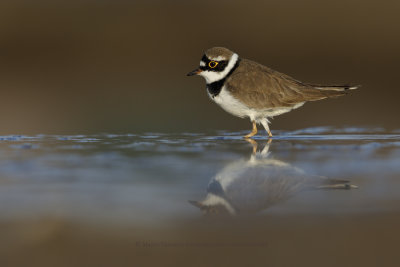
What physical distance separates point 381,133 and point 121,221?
496cm

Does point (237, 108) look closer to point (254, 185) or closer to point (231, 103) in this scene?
point (231, 103)

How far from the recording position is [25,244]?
3.42 meters

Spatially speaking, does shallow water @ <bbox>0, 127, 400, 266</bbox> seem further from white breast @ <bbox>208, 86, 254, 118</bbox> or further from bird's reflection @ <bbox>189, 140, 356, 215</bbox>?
white breast @ <bbox>208, 86, 254, 118</bbox>

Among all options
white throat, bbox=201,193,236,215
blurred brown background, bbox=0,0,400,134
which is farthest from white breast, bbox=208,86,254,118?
white throat, bbox=201,193,236,215

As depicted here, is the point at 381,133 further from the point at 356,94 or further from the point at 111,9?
the point at 111,9

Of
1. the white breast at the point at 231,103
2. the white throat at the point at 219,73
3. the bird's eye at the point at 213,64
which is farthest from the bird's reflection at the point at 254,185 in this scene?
the bird's eye at the point at 213,64

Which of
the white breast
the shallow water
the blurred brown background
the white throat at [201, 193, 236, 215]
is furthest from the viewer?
the blurred brown background

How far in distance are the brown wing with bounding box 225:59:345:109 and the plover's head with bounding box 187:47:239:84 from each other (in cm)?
13

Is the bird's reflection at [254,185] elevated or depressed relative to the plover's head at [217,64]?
depressed

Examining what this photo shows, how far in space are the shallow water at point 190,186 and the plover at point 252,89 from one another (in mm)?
791

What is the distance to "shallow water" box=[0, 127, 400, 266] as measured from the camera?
11.9 feet

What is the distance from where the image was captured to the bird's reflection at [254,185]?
13.0 feet

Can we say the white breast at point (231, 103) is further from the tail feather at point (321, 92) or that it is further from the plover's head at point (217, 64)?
the tail feather at point (321, 92)

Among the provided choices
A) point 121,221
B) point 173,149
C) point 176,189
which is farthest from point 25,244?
point 173,149
